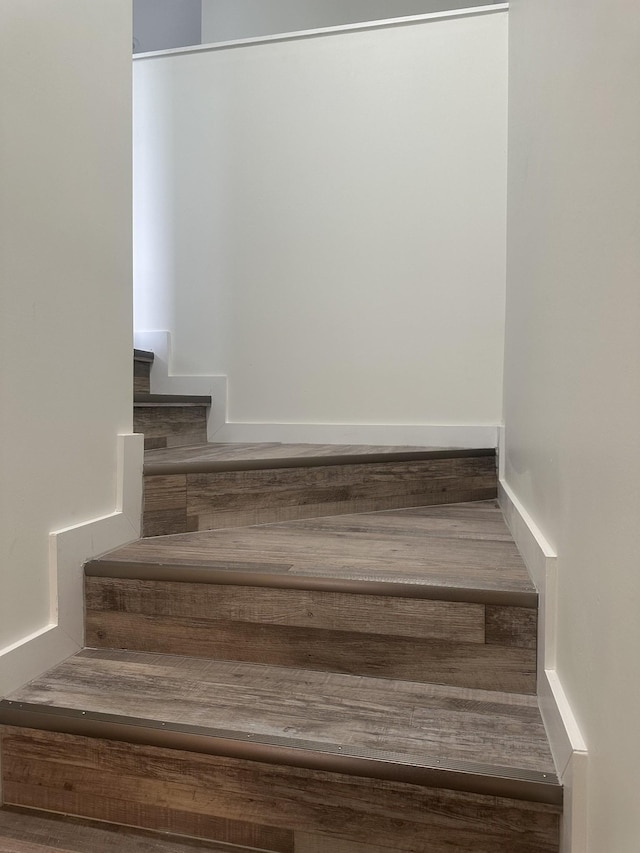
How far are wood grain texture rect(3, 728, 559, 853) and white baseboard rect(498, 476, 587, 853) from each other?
62 mm

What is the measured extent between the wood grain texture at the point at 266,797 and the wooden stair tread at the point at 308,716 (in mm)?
28

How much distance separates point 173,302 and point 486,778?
77.3 inches

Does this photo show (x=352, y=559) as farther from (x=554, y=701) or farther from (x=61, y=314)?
(x=61, y=314)

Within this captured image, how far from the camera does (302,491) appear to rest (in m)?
1.63

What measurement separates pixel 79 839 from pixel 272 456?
3.17 feet

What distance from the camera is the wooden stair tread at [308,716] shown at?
0.79m

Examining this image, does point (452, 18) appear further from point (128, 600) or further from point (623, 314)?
point (128, 600)

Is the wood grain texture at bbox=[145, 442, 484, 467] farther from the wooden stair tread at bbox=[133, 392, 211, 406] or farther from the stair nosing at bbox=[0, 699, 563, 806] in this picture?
the stair nosing at bbox=[0, 699, 563, 806]

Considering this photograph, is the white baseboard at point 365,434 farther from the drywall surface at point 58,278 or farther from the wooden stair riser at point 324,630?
the wooden stair riser at point 324,630

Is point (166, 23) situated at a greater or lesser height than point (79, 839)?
greater

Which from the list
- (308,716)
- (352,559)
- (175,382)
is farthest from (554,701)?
(175,382)

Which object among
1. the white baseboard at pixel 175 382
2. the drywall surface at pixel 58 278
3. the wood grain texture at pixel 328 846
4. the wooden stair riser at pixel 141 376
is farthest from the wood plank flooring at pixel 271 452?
the wood grain texture at pixel 328 846

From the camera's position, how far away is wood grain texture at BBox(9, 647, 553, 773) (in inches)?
32.8

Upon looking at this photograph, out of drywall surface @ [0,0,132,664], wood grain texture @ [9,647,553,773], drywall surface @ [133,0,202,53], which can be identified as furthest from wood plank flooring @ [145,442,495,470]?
drywall surface @ [133,0,202,53]
